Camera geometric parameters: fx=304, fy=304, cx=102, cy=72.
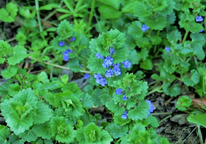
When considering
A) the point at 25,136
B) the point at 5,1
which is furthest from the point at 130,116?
the point at 5,1

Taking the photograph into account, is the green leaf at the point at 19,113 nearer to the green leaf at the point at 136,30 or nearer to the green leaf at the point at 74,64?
the green leaf at the point at 74,64

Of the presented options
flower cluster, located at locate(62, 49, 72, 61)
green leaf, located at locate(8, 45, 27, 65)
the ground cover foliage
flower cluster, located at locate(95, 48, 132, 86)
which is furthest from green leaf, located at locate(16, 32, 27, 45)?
flower cluster, located at locate(95, 48, 132, 86)

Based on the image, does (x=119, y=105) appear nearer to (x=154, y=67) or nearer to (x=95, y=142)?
(x=95, y=142)

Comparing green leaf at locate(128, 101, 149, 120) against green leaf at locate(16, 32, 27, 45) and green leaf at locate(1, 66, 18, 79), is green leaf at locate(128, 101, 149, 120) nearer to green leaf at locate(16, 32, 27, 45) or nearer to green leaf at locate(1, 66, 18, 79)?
green leaf at locate(1, 66, 18, 79)

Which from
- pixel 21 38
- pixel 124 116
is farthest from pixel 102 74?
pixel 21 38

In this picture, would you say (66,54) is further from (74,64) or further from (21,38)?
(21,38)

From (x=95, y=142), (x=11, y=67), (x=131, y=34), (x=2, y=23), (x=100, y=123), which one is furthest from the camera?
(x=2, y=23)
